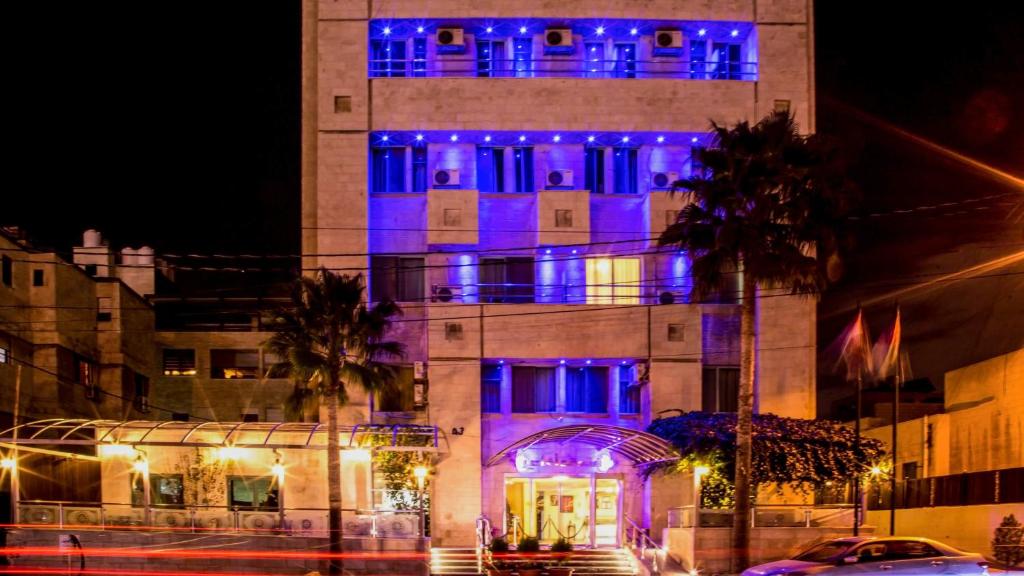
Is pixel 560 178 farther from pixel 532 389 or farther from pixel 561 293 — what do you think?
pixel 532 389

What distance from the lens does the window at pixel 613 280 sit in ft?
125

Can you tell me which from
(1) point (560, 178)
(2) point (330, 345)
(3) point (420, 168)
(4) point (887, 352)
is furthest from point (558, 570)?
(3) point (420, 168)

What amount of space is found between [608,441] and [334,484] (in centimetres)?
916

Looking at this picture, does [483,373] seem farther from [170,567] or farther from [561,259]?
[170,567]

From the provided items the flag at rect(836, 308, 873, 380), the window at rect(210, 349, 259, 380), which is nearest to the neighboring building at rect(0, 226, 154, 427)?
the window at rect(210, 349, 259, 380)

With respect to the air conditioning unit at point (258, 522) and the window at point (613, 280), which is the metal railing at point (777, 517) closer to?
the window at point (613, 280)

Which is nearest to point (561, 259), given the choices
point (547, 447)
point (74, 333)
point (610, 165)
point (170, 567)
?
point (610, 165)

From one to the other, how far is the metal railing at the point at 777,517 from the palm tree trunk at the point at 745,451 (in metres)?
1.58

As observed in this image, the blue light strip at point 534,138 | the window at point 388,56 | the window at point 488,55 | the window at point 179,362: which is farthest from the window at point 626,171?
the window at point 179,362

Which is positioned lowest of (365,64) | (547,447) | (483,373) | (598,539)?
(598,539)

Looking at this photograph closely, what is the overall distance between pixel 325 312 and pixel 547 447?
9414 mm

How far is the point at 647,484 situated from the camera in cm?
3681

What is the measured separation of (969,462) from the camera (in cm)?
3841

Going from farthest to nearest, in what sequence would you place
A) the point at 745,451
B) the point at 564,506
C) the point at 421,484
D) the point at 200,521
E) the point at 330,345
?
the point at 564,506 → the point at 421,484 → the point at 200,521 → the point at 330,345 → the point at 745,451
